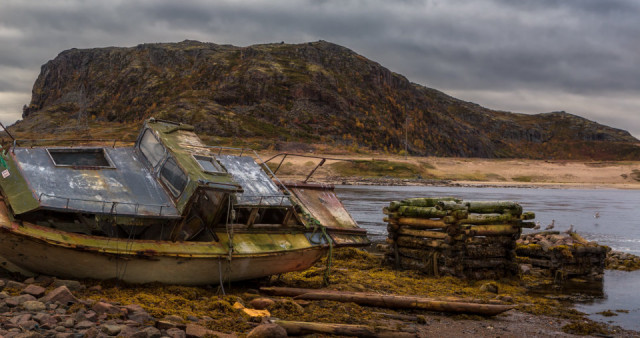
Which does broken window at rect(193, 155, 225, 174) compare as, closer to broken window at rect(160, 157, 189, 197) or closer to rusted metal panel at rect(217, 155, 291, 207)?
broken window at rect(160, 157, 189, 197)

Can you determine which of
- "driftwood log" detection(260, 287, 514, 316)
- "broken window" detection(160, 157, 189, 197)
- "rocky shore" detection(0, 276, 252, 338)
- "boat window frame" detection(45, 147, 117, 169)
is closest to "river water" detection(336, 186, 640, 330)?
"driftwood log" detection(260, 287, 514, 316)

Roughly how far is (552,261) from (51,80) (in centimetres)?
20657

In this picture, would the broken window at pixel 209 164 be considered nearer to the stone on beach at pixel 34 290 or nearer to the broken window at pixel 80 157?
the broken window at pixel 80 157

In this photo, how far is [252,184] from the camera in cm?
1314

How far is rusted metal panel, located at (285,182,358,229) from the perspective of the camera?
596 inches

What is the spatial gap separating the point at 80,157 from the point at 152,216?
286 cm

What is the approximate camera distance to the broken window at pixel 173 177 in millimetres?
11531

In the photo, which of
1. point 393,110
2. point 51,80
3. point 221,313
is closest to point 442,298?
point 221,313

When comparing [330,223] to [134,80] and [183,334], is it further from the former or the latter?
[134,80]

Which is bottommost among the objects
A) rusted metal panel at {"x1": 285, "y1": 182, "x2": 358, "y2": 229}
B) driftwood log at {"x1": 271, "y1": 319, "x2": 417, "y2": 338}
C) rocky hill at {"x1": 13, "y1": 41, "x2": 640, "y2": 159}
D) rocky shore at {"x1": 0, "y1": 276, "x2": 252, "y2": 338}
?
driftwood log at {"x1": 271, "y1": 319, "x2": 417, "y2": 338}

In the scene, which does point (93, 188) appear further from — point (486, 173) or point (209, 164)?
point (486, 173)

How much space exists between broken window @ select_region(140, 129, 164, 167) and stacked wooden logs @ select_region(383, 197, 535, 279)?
23.5 ft

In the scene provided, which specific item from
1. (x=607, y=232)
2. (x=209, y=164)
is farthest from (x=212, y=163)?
(x=607, y=232)

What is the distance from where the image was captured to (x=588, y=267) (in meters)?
16.0
